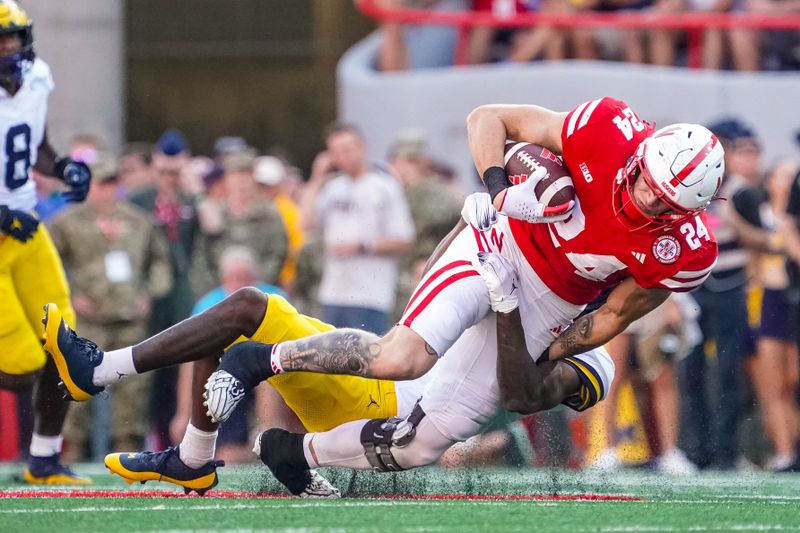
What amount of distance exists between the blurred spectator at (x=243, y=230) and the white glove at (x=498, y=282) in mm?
3388

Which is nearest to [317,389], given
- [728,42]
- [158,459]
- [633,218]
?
[158,459]

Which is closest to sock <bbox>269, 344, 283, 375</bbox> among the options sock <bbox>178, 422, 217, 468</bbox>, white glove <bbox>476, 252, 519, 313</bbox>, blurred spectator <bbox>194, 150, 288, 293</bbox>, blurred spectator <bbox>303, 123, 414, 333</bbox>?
sock <bbox>178, 422, 217, 468</bbox>

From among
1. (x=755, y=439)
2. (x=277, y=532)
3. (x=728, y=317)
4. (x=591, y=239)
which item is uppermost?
(x=591, y=239)

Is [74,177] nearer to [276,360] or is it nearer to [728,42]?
[276,360]

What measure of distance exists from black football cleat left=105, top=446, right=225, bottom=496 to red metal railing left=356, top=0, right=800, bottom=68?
5.18m

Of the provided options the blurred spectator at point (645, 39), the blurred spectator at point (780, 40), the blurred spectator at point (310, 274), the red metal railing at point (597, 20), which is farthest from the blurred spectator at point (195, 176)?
the blurred spectator at point (780, 40)

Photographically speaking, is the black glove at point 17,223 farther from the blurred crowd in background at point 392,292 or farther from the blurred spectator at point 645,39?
the blurred spectator at point 645,39

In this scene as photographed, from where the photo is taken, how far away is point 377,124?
10820 mm

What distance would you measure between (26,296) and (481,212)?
2.23 metres

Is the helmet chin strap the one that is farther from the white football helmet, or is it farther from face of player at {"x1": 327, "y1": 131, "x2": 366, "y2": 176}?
face of player at {"x1": 327, "y1": 131, "x2": 366, "y2": 176}

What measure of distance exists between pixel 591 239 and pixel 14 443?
4782mm

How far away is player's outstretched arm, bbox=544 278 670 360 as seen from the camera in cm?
588

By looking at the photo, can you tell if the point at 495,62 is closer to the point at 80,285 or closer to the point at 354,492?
the point at 80,285

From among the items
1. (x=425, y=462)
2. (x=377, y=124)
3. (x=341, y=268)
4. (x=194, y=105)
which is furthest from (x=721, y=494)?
(x=194, y=105)
